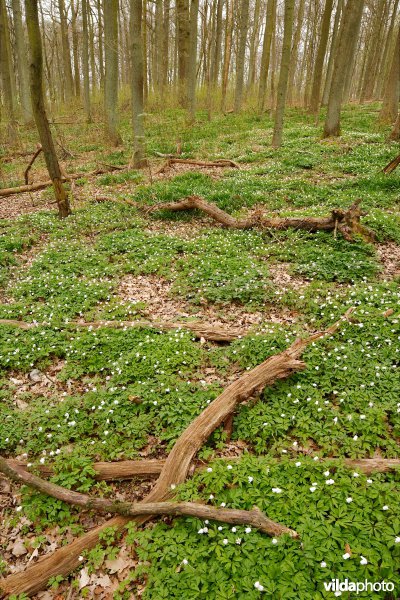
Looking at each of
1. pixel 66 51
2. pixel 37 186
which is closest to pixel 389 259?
pixel 37 186

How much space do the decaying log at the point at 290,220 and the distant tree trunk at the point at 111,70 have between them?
29.6 feet

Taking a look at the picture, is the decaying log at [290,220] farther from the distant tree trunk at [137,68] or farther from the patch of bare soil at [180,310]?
the distant tree trunk at [137,68]

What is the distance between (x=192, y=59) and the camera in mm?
20000

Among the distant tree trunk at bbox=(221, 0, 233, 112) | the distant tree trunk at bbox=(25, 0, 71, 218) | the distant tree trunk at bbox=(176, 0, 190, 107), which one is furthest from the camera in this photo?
the distant tree trunk at bbox=(221, 0, 233, 112)

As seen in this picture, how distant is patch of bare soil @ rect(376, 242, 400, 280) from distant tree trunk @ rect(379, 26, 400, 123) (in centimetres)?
1210

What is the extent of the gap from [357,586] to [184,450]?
202 centimetres

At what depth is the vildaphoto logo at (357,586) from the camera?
9.51 ft

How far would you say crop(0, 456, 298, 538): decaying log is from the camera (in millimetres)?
3424

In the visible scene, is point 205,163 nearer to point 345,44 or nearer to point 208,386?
point 345,44

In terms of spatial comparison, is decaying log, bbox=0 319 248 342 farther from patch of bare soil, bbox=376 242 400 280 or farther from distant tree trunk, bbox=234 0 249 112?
distant tree trunk, bbox=234 0 249 112

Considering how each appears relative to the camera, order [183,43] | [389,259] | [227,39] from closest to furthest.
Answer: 1. [389,259]
2. [227,39]
3. [183,43]

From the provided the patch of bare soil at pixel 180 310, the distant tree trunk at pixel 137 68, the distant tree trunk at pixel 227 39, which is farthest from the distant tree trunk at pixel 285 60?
the patch of bare soil at pixel 180 310

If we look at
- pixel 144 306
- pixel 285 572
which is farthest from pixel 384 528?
pixel 144 306

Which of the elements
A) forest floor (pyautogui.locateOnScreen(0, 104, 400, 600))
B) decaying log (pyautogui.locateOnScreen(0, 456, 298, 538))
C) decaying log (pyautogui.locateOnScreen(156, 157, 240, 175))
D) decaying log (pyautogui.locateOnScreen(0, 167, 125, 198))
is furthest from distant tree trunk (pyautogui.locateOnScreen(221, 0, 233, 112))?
decaying log (pyautogui.locateOnScreen(0, 456, 298, 538))
